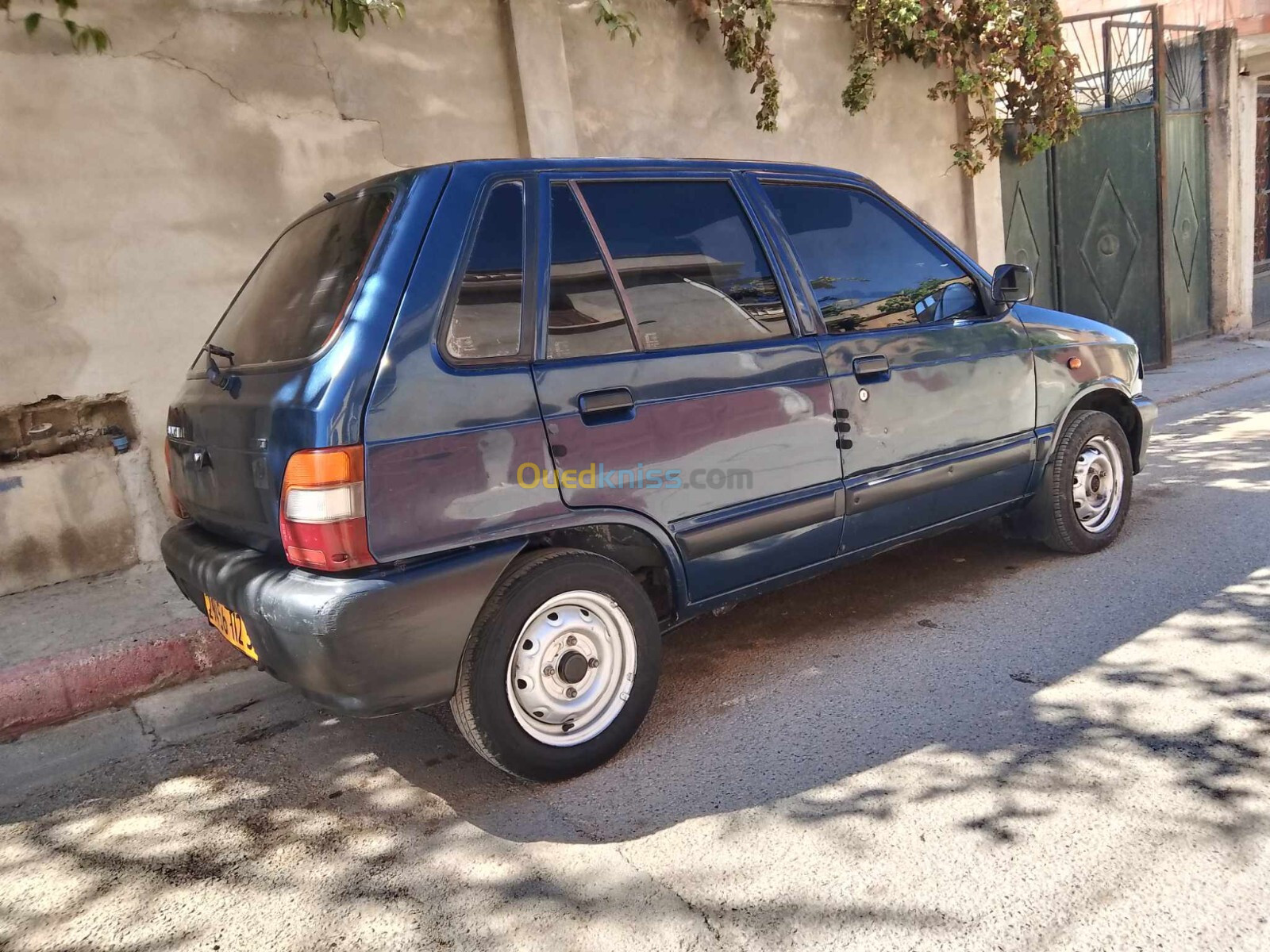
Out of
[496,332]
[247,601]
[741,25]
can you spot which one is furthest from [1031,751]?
[741,25]

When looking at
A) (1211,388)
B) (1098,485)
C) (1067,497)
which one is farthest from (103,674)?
(1211,388)

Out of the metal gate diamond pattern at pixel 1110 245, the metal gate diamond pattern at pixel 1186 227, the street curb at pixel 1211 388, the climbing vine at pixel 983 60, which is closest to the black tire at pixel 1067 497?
the climbing vine at pixel 983 60

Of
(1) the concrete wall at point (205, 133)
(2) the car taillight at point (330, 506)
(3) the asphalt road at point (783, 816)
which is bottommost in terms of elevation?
(3) the asphalt road at point (783, 816)

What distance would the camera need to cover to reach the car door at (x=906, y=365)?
11.4 feet

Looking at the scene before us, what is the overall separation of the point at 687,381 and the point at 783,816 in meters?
1.30

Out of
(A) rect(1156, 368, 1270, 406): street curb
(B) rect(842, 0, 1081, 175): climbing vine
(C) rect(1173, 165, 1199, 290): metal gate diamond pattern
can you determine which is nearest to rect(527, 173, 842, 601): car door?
(B) rect(842, 0, 1081, 175): climbing vine

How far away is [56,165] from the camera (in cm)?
485

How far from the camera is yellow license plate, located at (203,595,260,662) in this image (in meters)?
2.73

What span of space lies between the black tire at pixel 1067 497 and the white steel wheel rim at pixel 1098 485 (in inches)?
0.8

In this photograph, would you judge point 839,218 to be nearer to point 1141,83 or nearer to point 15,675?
point 15,675

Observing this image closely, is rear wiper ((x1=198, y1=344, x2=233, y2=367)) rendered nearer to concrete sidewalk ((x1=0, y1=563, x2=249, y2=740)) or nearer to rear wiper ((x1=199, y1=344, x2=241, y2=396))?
rear wiper ((x1=199, y1=344, x2=241, y2=396))

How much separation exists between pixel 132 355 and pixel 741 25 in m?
4.76

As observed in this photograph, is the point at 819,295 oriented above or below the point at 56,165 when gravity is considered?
below

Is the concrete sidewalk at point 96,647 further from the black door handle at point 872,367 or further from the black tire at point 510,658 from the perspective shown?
the black door handle at point 872,367
